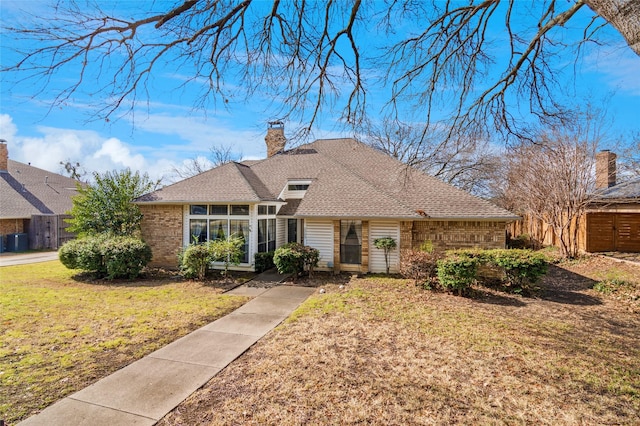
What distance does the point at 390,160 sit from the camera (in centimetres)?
1617

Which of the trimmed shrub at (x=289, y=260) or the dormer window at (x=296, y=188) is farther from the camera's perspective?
the dormer window at (x=296, y=188)

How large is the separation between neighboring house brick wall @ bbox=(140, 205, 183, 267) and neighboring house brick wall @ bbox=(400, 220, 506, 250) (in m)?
9.41

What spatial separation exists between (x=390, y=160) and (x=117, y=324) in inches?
528

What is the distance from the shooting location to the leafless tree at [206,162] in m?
34.4

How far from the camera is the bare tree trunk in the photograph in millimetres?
2483

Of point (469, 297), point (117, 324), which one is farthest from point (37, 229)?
point (469, 297)

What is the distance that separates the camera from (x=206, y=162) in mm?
35531

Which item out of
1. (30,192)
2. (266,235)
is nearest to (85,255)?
(266,235)

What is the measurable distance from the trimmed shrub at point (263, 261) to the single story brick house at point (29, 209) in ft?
46.1

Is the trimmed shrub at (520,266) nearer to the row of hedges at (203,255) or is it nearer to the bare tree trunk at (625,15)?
the bare tree trunk at (625,15)

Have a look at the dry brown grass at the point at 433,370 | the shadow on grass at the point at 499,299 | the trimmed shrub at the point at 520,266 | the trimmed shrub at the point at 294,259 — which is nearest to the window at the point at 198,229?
the trimmed shrub at the point at 294,259

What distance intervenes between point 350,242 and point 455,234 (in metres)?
3.96

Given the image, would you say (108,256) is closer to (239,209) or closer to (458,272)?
(239,209)

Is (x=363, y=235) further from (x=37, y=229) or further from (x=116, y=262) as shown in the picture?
(x=37, y=229)
